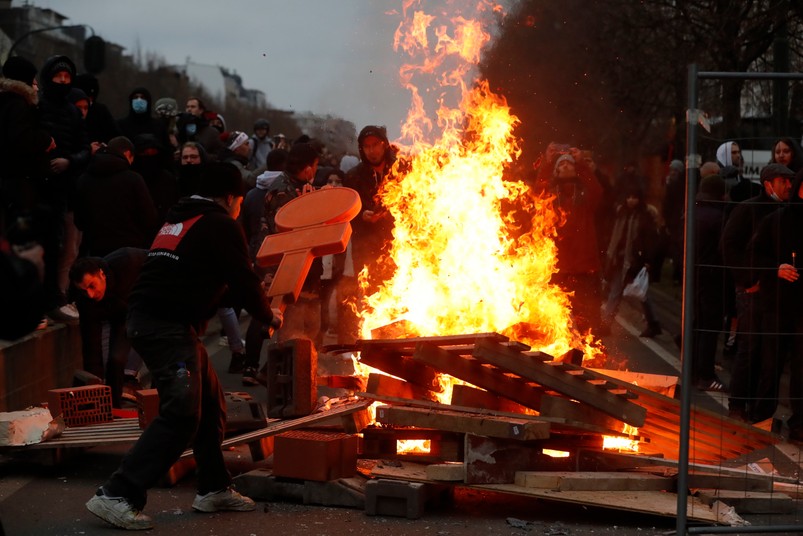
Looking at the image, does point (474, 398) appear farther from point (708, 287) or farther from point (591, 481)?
point (708, 287)

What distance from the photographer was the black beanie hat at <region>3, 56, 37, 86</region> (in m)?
10.1

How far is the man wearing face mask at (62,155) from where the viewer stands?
11.4 metres

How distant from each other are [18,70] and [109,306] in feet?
7.59

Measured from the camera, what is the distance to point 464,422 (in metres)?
6.97

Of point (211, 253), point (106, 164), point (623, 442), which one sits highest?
point (106, 164)

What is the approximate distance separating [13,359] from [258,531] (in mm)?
3536

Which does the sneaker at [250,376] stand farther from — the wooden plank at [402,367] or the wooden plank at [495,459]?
the wooden plank at [495,459]

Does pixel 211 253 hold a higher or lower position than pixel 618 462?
higher

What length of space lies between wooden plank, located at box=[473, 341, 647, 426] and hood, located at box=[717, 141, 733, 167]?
13.0 feet

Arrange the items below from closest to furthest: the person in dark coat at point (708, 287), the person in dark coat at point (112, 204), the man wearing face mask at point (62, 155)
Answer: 1. the person in dark coat at point (708, 287)
2. the person in dark coat at point (112, 204)
3. the man wearing face mask at point (62, 155)

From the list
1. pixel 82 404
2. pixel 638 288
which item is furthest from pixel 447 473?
pixel 638 288

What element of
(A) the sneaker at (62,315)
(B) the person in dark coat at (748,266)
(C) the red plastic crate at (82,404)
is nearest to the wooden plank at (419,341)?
(C) the red plastic crate at (82,404)

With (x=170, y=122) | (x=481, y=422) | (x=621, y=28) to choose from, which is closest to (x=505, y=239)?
(x=481, y=422)

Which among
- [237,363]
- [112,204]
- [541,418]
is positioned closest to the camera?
[541,418]
